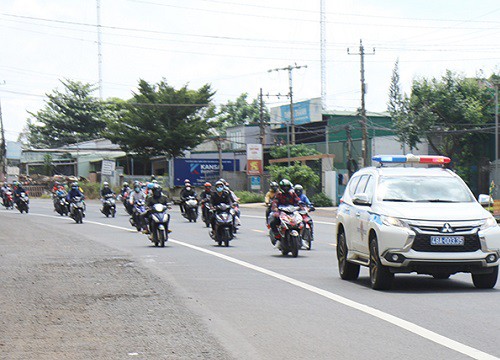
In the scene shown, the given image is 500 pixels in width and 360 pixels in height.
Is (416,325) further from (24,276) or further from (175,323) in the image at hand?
(24,276)

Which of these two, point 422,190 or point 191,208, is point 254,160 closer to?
point 191,208

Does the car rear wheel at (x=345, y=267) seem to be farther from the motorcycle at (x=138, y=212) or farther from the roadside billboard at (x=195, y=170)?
the roadside billboard at (x=195, y=170)

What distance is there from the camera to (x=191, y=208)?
Answer: 36.9 m

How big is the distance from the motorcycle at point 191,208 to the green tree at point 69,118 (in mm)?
58913

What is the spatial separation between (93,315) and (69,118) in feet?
291

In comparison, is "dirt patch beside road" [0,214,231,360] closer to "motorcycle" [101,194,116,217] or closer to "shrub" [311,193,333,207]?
"motorcycle" [101,194,116,217]

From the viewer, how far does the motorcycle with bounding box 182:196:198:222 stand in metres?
36.8

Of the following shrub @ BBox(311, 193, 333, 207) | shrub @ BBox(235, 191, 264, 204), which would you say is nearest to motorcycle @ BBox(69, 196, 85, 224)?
shrub @ BBox(311, 193, 333, 207)

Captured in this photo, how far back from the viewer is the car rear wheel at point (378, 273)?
12.3 m

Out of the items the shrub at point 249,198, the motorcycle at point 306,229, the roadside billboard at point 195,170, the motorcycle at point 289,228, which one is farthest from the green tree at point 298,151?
the motorcycle at point 289,228

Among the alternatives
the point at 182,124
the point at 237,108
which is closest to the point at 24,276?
the point at 182,124

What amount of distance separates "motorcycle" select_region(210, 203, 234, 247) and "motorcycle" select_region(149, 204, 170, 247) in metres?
1.35

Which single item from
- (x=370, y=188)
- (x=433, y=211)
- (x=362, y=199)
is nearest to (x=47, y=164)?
(x=370, y=188)

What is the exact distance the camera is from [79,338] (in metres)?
8.61
